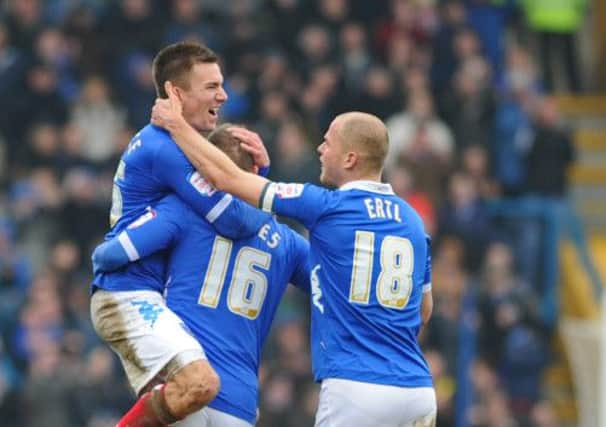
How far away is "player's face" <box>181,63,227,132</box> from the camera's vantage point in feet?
31.2

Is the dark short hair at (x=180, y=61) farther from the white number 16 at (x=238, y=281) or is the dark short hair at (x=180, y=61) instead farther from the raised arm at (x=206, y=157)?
the white number 16 at (x=238, y=281)

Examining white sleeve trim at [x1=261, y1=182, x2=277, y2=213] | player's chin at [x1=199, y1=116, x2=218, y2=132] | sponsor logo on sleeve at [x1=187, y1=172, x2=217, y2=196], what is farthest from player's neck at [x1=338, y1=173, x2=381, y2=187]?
player's chin at [x1=199, y1=116, x2=218, y2=132]

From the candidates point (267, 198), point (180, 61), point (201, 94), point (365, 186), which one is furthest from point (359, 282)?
point (180, 61)

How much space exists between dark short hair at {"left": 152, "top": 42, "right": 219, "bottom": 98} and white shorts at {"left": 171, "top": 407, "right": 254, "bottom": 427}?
1.56 metres

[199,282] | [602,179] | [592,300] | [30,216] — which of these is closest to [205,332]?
[199,282]

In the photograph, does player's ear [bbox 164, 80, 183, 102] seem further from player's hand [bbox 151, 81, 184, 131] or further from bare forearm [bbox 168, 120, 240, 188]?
bare forearm [bbox 168, 120, 240, 188]

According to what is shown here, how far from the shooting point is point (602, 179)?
2158 centimetres

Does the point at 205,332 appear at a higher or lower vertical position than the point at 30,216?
lower

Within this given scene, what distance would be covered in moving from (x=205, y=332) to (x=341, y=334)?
689 mm

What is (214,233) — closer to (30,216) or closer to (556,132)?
(30,216)

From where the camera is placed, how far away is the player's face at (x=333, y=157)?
9.24 meters

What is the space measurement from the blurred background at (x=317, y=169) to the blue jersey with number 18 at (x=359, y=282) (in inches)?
295

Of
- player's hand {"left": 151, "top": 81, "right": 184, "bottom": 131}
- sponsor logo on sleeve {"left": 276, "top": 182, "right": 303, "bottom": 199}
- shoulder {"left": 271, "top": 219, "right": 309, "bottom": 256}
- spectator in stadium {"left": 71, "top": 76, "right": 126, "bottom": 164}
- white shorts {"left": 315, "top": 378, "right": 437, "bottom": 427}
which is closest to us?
white shorts {"left": 315, "top": 378, "right": 437, "bottom": 427}

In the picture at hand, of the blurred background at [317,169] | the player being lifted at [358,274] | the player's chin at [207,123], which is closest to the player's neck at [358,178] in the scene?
the player being lifted at [358,274]
